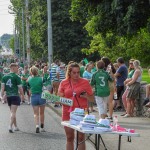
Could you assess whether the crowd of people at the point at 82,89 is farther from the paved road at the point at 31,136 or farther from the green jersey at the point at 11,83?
the paved road at the point at 31,136

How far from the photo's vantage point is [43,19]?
48875 millimetres

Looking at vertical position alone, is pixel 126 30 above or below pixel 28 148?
above

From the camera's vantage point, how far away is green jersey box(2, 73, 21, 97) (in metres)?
14.3

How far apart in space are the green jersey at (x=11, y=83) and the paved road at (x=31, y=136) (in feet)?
3.54

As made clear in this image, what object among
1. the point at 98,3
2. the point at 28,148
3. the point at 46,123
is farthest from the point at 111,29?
the point at 28,148

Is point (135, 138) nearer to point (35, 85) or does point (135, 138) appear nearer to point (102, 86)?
point (102, 86)

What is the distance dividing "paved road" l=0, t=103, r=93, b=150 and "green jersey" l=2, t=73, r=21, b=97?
108 centimetres

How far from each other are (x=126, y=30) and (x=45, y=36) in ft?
92.7

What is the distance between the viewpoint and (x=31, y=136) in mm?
13711

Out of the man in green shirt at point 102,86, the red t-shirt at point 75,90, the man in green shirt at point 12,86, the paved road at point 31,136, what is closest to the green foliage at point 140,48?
the paved road at point 31,136

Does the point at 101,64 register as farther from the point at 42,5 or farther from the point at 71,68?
the point at 42,5

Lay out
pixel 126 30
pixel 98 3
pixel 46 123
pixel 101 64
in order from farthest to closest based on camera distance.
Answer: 1. pixel 98 3
2. pixel 126 30
3. pixel 46 123
4. pixel 101 64

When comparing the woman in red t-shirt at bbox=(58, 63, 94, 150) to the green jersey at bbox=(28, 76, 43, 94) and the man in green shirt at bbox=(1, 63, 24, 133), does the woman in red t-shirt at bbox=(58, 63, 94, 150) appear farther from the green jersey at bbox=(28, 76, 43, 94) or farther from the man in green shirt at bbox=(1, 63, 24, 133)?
the man in green shirt at bbox=(1, 63, 24, 133)

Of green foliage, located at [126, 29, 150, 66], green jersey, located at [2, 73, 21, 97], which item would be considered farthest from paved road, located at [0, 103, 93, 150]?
green foliage, located at [126, 29, 150, 66]
